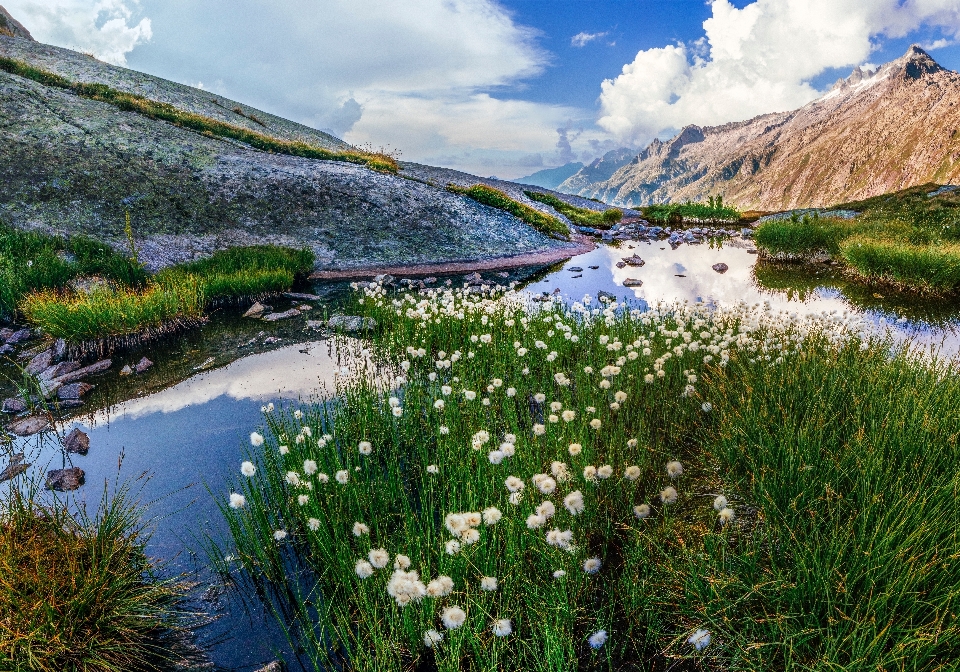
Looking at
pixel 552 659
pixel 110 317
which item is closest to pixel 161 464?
pixel 552 659

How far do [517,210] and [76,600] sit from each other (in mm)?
32001

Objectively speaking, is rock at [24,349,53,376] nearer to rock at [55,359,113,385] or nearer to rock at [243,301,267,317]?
rock at [55,359,113,385]

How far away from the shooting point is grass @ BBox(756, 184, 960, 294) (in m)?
15.3

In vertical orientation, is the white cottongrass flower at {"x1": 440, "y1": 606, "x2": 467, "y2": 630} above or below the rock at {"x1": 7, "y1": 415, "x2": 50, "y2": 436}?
above

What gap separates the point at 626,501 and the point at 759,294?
14402 mm

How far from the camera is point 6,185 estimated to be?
64.5ft

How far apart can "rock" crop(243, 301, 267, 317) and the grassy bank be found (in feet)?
30.4

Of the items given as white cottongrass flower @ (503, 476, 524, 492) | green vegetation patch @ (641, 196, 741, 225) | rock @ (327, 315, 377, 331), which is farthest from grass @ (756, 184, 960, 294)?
white cottongrass flower @ (503, 476, 524, 492)

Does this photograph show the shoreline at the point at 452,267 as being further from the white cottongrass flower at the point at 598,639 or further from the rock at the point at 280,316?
the white cottongrass flower at the point at 598,639

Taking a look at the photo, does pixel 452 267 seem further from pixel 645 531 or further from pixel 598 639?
pixel 598 639

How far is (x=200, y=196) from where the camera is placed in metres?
23.2

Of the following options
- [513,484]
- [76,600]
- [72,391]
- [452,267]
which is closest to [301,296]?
[452,267]

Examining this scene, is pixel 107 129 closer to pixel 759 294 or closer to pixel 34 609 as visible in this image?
pixel 34 609

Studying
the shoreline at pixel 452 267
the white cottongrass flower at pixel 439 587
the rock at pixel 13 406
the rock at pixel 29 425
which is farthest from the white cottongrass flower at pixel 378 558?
the shoreline at pixel 452 267
